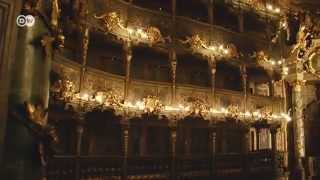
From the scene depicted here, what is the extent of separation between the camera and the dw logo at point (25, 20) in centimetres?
448

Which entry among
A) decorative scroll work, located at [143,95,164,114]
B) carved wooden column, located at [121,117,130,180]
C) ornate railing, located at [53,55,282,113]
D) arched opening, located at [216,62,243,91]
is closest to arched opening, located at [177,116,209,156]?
ornate railing, located at [53,55,282,113]

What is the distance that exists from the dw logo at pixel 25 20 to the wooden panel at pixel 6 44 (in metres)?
0.09

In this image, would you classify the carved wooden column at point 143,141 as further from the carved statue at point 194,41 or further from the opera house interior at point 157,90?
the carved statue at point 194,41

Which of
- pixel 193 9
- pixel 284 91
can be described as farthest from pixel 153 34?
pixel 284 91

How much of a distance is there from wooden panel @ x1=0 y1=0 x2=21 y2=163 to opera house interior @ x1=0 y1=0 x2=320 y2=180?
13 mm

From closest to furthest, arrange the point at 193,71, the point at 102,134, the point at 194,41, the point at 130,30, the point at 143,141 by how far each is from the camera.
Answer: the point at 130,30, the point at 102,134, the point at 194,41, the point at 143,141, the point at 193,71

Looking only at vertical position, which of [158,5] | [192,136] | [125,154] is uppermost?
[158,5]

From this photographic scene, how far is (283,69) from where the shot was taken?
19.0m

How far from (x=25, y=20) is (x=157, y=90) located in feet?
31.8

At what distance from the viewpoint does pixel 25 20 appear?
4.55 meters

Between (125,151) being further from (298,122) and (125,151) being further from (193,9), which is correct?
(298,122)

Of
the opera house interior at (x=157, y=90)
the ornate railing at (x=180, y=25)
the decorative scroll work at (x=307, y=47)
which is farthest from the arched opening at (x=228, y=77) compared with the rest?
the decorative scroll work at (x=307, y=47)

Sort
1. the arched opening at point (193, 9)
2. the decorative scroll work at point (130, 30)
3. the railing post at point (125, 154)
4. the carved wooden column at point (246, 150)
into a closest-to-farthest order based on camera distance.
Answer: the railing post at point (125, 154)
the decorative scroll work at point (130, 30)
the carved wooden column at point (246, 150)
the arched opening at point (193, 9)

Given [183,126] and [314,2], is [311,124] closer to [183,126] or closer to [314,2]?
[314,2]
